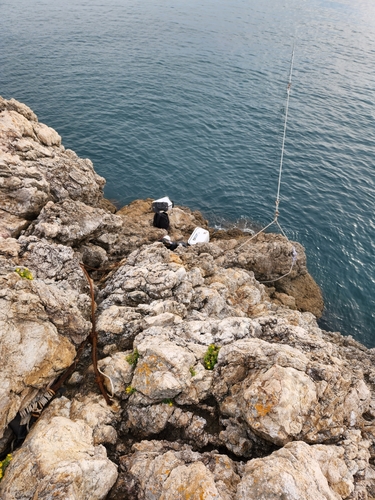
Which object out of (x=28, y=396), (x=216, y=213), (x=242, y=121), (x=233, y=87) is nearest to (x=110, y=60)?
(x=233, y=87)

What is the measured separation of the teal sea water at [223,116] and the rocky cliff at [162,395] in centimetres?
1381

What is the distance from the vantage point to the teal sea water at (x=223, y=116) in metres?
28.9

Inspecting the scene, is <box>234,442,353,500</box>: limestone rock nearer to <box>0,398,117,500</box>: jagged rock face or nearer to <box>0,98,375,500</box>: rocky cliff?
<box>0,98,375,500</box>: rocky cliff

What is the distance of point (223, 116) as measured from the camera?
42.0 meters

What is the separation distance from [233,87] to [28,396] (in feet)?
168

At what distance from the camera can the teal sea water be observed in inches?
1139

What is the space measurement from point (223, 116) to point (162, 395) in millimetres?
39798

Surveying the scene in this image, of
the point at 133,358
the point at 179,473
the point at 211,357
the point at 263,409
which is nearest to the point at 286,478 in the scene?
the point at 263,409

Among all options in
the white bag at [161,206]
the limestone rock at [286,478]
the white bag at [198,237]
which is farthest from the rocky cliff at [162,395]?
the white bag at [161,206]

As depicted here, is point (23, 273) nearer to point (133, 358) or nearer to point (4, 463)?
point (133, 358)

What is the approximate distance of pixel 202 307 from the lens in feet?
44.8

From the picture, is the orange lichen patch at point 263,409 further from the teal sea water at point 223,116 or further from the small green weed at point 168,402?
the teal sea water at point 223,116

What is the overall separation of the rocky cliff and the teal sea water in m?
13.8

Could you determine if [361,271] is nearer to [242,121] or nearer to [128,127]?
[242,121]
